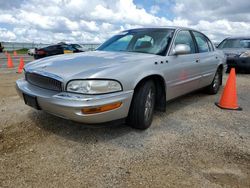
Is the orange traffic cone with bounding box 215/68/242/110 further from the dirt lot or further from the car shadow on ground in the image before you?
the car shadow on ground

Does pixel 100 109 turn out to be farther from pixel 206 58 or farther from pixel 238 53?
pixel 238 53

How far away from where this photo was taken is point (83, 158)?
8.45 feet

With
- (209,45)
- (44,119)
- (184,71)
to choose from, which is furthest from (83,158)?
(209,45)

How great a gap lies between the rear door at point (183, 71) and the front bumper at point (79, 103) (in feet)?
3.42

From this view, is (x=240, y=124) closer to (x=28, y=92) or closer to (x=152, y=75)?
(x=152, y=75)

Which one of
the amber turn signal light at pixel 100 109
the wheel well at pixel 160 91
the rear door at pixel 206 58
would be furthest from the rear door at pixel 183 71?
the amber turn signal light at pixel 100 109

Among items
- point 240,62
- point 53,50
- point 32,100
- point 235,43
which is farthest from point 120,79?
point 53,50

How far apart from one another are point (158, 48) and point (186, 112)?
137 centimetres

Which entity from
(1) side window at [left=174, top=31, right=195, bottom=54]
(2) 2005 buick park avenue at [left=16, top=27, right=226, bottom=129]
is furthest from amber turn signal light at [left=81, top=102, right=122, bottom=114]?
(1) side window at [left=174, top=31, right=195, bottom=54]

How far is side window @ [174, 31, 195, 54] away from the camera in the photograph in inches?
156

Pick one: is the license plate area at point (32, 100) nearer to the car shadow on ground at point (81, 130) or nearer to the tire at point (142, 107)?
the car shadow on ground at point (81, 130)

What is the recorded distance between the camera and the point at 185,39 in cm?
428

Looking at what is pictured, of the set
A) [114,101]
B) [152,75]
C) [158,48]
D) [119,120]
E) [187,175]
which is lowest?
[187,175]

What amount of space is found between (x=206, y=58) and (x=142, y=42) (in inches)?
67.6
